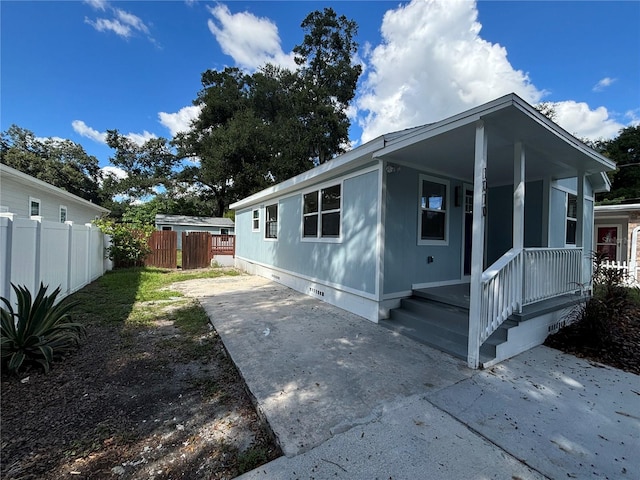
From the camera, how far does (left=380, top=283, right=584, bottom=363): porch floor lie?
362cm

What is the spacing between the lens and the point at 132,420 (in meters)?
2.28

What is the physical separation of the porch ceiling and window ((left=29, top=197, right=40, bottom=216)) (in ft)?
38.9

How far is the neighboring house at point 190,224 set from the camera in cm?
2145

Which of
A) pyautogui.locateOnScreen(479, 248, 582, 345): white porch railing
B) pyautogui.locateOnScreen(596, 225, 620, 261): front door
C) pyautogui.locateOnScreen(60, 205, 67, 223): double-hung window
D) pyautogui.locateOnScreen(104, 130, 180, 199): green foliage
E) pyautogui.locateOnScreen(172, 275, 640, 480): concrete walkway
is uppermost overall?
pyautogui.locateOnScreen(104, 130, 180, 199): green foliage

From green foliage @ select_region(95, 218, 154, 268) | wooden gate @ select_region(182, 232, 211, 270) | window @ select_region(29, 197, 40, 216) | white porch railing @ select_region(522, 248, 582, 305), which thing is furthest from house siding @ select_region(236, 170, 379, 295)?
window @ select_region(29, 197, 40, 216)

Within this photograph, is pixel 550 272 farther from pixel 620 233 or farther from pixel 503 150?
pixel 620 233

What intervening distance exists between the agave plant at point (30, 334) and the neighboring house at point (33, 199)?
535cm

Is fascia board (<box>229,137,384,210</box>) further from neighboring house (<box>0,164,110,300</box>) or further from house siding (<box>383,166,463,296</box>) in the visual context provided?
neighboring house (<box>0,164,110,300</box>)

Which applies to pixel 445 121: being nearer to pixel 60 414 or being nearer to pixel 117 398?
pixel 117 398

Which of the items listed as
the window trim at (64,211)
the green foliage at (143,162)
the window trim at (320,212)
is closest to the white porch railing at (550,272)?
the window trim at (320,212)

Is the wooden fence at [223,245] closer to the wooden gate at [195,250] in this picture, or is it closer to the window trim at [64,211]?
the wooden gate at [195,250]

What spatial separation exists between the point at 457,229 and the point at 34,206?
44.1ft

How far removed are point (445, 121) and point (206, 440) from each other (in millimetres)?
4044

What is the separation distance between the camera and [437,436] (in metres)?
2.08
